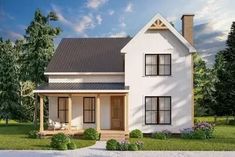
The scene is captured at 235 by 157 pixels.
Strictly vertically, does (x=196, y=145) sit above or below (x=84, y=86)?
below

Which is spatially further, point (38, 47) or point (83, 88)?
point (38, 47)

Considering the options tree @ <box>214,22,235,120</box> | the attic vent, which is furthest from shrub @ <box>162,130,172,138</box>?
tree @ <box>214,22,235,120</box>

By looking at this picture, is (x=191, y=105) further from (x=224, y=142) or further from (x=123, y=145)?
(x=123, y=145)

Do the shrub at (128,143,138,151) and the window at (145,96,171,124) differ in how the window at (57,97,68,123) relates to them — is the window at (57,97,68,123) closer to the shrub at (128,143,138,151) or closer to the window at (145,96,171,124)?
the window at (145,96,171,124)

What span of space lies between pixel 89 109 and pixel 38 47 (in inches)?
447

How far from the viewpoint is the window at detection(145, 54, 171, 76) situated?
2658 centimetres

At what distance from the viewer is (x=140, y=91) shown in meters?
26.4

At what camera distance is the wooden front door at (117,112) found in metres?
27.2

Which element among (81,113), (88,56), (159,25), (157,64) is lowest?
(81,113)

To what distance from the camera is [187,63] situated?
1040 inches

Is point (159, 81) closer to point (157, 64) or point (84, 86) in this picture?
point (157, 64)

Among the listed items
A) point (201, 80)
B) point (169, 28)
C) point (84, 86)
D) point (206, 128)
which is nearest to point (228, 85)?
point (201, 80)

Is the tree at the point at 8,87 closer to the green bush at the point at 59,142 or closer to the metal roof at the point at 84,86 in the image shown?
the metal roof at the point at 84,86

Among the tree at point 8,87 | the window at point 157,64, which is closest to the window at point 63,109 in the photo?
the window at point 157,64
